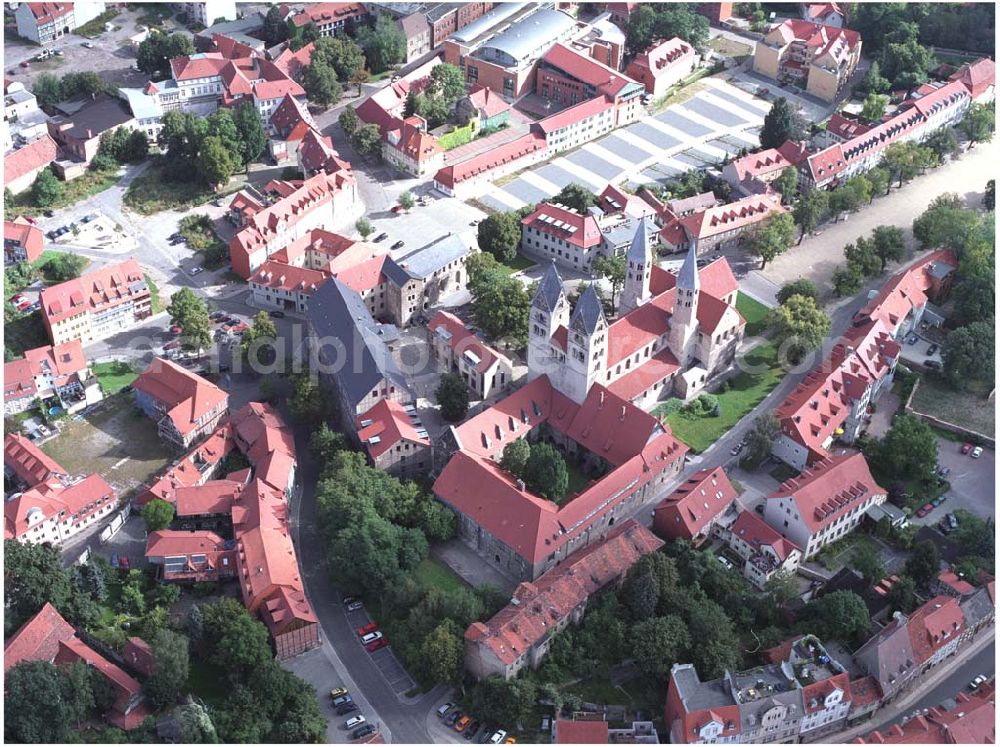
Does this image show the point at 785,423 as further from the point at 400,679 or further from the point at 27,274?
the point at 27,274

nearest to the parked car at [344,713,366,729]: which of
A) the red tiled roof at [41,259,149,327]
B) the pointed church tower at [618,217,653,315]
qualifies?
the pointed church tower at [618,217,653,315]

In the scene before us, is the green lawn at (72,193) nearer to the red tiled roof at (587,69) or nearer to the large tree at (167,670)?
the red tiled roof at (587,69)

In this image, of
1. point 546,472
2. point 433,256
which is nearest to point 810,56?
point 433,256

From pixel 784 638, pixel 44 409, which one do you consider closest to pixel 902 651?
pixel 784 638

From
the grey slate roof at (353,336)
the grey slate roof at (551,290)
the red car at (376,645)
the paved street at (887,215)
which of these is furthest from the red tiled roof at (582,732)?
the paved street at (887,215)

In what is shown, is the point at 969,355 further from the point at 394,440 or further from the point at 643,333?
the point at 394,440

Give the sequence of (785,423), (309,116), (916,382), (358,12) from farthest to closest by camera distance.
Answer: (358,12), (309,116), (916,382), (785,423)

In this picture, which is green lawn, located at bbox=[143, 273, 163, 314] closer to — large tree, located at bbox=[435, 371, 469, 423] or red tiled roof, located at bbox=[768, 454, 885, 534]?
large tree, located at bbox=[435, 371, 469, 423]
